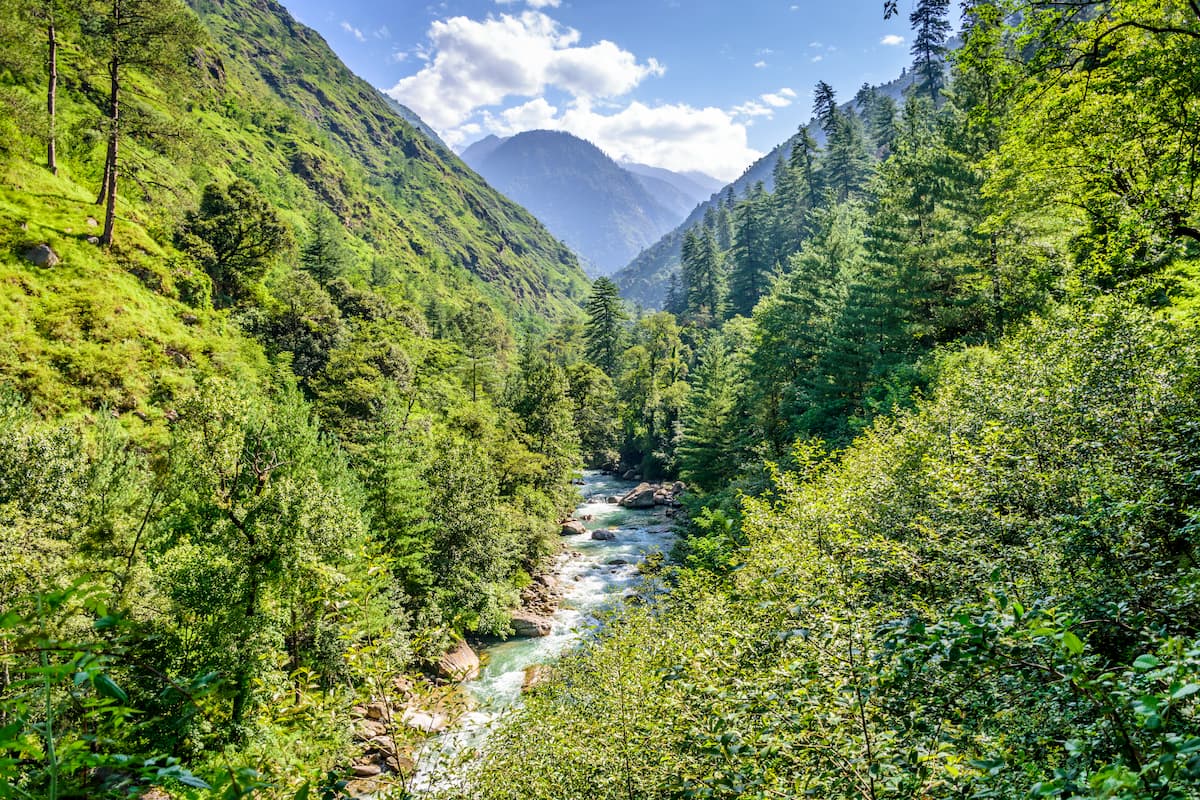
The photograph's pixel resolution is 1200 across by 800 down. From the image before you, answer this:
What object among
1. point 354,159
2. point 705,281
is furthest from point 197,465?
point 354,159

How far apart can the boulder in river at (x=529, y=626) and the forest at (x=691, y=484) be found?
2.29 feet

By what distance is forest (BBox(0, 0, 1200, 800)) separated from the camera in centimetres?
422

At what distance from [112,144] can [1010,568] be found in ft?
134

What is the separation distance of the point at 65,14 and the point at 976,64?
123ft

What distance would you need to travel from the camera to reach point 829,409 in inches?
1153

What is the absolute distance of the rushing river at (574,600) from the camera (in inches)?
682

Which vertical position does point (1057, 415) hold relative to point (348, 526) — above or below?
above

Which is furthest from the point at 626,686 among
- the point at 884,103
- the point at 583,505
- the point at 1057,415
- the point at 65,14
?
the point at 884,103

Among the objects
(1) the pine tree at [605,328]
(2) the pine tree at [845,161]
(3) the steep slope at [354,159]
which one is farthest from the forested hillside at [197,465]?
(2) the pine tree at [845,161]

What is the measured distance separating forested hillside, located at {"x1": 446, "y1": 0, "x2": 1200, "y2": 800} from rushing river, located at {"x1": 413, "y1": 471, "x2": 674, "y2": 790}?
3107 mm

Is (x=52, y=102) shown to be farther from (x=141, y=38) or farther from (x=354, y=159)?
(x=354, y=159)

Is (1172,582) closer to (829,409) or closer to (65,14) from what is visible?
(829,409)

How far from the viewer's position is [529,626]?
26.8 meters

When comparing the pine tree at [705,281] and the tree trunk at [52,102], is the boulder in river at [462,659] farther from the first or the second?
the pine tree at [705,281]
